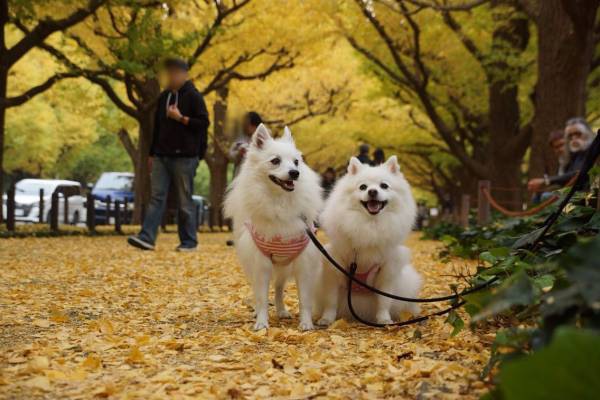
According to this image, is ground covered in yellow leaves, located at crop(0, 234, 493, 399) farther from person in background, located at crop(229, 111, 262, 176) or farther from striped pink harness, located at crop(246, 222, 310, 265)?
person in background, located at crop(229, 111, 262, 176)

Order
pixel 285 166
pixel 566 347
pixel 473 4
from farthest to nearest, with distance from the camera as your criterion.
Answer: pixel 473 4, pixel 285 166, pixel 566 347

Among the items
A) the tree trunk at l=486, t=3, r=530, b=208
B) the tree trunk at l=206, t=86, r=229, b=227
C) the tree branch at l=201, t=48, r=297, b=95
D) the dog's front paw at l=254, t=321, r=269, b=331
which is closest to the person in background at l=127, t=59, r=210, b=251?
the dog's front paw at l=254, t=321, r=269, b=331

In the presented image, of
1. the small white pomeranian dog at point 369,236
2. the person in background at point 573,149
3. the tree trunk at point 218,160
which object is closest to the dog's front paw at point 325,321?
the small white pomeranian dog at point 369,236

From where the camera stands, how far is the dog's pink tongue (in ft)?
14.4

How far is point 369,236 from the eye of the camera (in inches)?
173

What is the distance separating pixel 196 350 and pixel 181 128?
5.74 m

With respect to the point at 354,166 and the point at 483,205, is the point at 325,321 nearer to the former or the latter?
the point at 354,166

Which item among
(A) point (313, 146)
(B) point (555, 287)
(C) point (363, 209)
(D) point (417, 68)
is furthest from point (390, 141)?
(B) point (555, 287)

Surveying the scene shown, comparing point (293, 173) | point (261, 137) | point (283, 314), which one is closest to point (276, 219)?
point (293, 173)

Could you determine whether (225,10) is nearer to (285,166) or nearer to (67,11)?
(67,11)

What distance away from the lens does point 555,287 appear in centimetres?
280

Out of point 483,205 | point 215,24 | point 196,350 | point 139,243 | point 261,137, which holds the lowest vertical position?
point 196,350

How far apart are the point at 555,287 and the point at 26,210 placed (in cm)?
1986

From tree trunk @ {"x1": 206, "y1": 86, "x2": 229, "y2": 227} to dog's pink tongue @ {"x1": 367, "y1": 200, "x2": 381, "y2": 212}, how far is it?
16.6 meters
